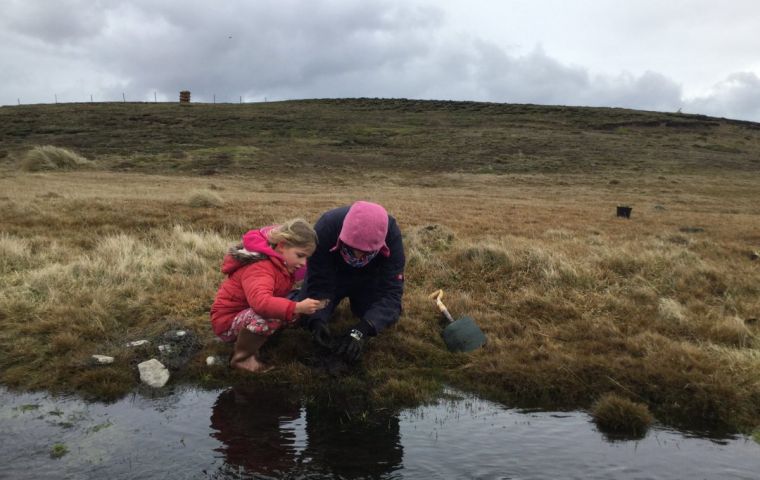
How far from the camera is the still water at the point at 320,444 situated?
416 cm

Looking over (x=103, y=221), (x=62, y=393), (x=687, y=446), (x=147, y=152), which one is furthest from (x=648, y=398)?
(x=147, y=152)

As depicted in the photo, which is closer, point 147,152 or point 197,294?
point 197,294

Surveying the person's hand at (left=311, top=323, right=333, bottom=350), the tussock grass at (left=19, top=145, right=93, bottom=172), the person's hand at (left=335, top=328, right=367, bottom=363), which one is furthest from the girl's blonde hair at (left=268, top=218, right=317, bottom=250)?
the tussock grass at (left=19, top=145, right=93, bottom=172)

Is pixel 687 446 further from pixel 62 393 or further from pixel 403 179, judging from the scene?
pixel 403 179

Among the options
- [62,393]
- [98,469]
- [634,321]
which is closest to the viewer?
[98,469]

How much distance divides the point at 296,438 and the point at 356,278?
2.09 metres

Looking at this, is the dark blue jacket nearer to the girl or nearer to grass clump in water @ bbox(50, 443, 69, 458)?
the girl

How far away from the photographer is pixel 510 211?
17922mm

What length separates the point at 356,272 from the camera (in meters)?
6.29

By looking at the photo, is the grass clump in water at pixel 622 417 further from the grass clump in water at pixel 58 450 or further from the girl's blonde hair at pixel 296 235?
the grass clump in water at pixel 58 450

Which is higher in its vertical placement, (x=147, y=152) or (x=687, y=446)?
→ (x=147, y=152)

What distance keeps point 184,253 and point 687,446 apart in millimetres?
7421

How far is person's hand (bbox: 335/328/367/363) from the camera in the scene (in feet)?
18.4

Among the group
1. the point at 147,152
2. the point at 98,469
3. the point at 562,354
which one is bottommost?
the point at 98,469
